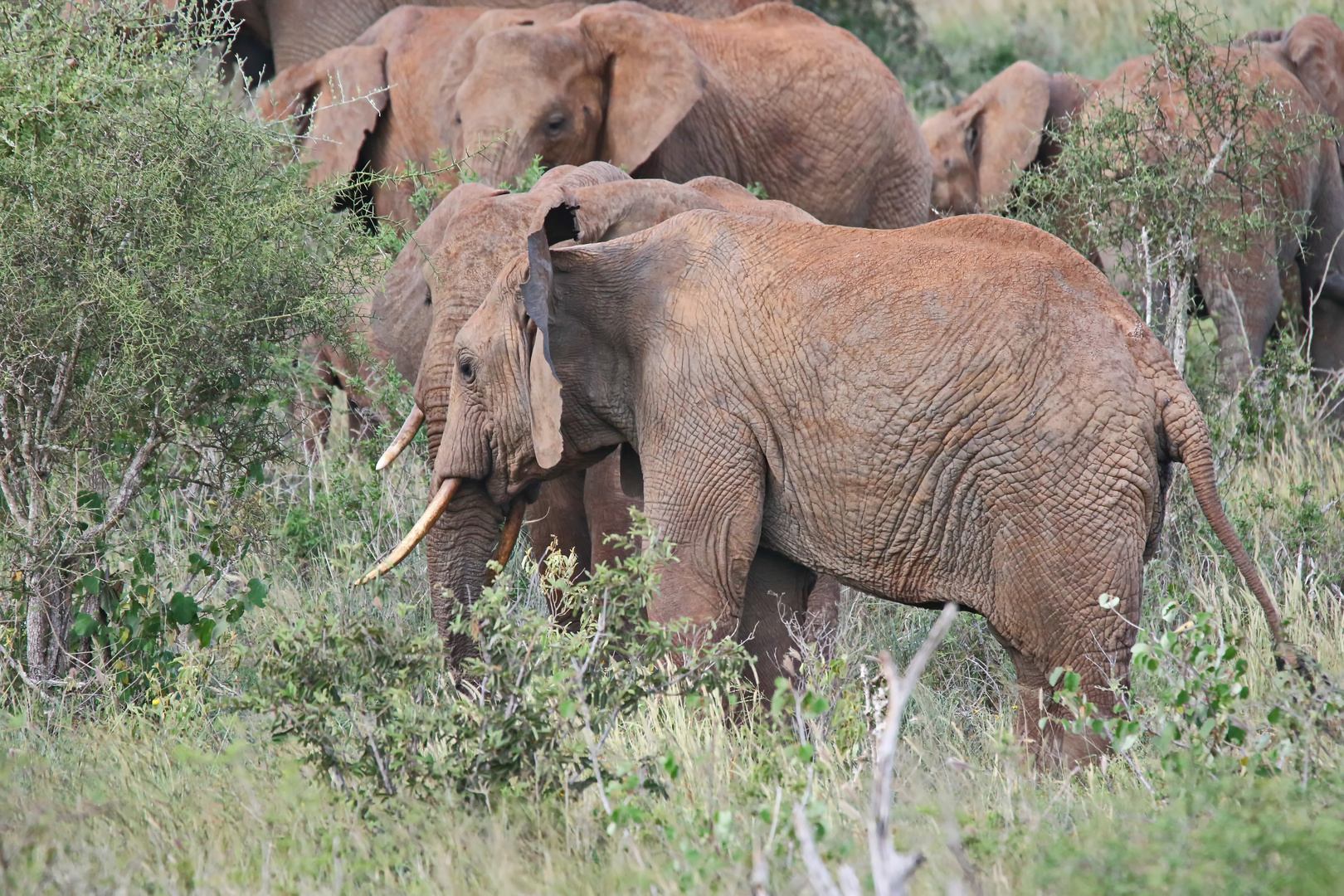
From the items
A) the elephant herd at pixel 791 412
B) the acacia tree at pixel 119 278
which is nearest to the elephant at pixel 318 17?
the elephant herd at pixel 791 412

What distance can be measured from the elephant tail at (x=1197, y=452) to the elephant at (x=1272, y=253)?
11.4 ft

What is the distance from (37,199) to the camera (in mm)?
5105

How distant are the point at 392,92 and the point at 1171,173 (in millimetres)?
4173

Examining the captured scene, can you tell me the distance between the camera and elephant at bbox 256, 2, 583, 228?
8945mm

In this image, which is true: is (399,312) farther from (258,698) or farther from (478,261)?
(258,698)

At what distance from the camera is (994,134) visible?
10.6 metres

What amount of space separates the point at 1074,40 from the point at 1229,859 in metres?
16.2

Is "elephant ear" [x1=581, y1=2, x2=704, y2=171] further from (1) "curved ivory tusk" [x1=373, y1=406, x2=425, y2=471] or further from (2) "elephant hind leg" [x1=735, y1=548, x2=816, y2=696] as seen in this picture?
(2) "elephant hind leg" [x1=735, y1=548, x2=816, y2=696]

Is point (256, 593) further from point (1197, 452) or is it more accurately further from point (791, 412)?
point (1197, 452)

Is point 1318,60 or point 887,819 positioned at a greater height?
point 887,819

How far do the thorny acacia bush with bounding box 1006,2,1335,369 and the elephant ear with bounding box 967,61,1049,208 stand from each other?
94.7 inches

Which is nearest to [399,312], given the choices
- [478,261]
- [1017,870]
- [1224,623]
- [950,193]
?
[478,261]

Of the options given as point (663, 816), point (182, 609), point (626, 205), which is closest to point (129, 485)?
point (182, 609)

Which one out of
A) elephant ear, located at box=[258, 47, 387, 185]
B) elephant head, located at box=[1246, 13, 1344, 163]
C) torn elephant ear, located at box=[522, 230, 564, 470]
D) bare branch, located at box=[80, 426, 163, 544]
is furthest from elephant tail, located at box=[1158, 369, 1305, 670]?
elephant head, located at box=[1246, 13, 1344, 163]
